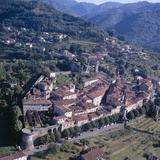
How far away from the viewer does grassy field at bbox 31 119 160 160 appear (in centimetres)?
3609

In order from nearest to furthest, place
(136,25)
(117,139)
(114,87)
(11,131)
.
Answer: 1. (11,131)
2. (117,139)
3. (114,87)
4. (136,25)

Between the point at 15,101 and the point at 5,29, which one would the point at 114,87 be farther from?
the point at 5,29

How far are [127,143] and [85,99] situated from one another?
37.2ft

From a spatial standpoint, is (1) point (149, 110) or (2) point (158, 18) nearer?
(1) point (149, 110)

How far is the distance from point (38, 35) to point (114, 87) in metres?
52.7

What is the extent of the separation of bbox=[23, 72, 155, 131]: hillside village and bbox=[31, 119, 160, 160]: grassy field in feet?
13.0

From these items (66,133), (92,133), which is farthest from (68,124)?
(92,133)

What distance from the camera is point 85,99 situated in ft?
153

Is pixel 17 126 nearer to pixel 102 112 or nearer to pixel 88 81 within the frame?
pixel 102 112

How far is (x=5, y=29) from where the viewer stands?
100 meters

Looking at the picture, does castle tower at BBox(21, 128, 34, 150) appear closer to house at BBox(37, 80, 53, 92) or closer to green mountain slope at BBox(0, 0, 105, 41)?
house at BBox(37, 80, 53, 92)

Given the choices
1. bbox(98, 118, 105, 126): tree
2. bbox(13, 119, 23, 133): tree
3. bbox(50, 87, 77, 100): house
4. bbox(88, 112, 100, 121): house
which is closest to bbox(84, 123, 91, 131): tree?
bbox(88, 112, 100, 121): house

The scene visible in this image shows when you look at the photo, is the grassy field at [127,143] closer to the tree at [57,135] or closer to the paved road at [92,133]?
the paved road at [92,133]

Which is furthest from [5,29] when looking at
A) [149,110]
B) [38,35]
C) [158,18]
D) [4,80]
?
[158,18]
